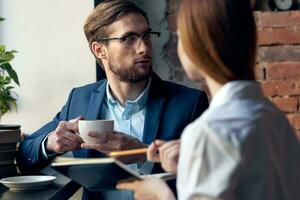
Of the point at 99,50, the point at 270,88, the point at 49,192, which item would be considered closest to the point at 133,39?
the point at 99,50

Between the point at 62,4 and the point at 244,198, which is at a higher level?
the point at 62,4

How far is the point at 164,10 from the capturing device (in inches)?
101

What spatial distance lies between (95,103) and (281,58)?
803mm

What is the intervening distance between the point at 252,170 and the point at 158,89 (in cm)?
106

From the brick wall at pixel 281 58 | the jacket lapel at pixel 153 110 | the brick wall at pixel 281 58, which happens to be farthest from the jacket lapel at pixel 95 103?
the brick wall at pixel 281 58

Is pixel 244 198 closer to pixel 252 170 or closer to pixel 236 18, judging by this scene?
pixel 252 170

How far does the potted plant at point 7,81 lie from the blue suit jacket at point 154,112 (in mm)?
295

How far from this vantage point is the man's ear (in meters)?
2.05

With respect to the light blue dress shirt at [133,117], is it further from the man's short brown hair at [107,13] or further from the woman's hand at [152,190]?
the woman's hand at [152,190]

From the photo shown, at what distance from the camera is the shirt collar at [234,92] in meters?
0.98

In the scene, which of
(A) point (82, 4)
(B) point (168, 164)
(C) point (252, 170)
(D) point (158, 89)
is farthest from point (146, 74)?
(C) point (252, 170)

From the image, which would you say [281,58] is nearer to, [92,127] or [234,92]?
[92,127]

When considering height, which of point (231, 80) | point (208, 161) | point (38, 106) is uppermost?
point (231, 80)

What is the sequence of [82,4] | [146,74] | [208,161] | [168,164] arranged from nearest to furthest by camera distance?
[208,161] → [168,164] → [146,74] → [82,4]
